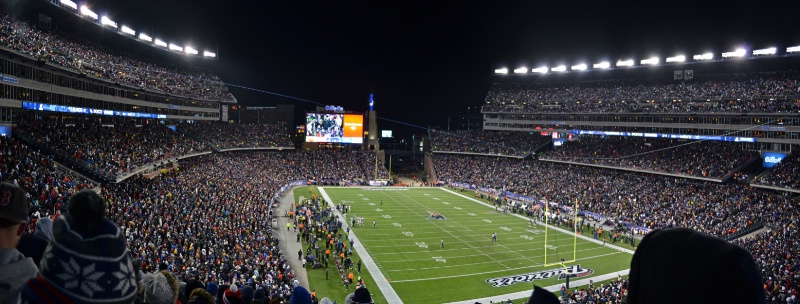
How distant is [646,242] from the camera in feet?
5.21

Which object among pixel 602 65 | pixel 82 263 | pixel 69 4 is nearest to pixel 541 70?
pixel 602 65

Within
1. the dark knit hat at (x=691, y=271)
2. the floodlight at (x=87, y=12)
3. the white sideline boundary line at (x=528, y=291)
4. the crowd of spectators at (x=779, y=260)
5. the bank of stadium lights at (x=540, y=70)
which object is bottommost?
the white sideline boundary line at (x=528, y=291)

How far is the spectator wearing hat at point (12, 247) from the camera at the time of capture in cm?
211

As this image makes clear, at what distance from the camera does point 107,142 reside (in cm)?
3525

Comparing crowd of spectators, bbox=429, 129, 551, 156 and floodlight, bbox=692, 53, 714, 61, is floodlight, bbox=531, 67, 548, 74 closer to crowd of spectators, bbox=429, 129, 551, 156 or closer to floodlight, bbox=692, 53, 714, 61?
crowd of spectators, bbox=429, 129, 551, 156

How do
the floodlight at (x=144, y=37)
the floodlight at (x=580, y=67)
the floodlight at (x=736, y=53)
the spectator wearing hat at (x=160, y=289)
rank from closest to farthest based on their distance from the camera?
1. the spectator wearing hat at (x=160, y=289)
2. the floodlight at (x=144, y=37)
3. the floodlight at (x=736, y=53)
4. the floodlight at (x=580, y=67)

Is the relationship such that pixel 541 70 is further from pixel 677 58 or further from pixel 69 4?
pixel 69 4

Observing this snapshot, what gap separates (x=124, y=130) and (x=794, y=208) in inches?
2186

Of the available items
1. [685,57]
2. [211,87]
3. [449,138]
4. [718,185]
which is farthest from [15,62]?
[685,57]

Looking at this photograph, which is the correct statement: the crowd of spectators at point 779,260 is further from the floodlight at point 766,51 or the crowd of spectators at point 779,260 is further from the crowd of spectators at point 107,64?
the crowd of spectators at point 107,64

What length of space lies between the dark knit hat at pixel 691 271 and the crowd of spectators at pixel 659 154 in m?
53.7

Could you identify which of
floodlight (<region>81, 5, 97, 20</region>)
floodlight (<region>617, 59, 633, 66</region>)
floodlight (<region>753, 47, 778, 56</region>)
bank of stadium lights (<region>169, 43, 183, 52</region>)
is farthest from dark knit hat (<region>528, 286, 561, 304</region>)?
floodlight (<region>617, 59, 633, 66</region>)

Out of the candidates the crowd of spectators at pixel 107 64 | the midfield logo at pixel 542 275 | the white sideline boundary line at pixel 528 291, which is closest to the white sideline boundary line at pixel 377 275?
the white sideline boundary line at pixel 528 291

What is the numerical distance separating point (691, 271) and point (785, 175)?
50560 millimetres
